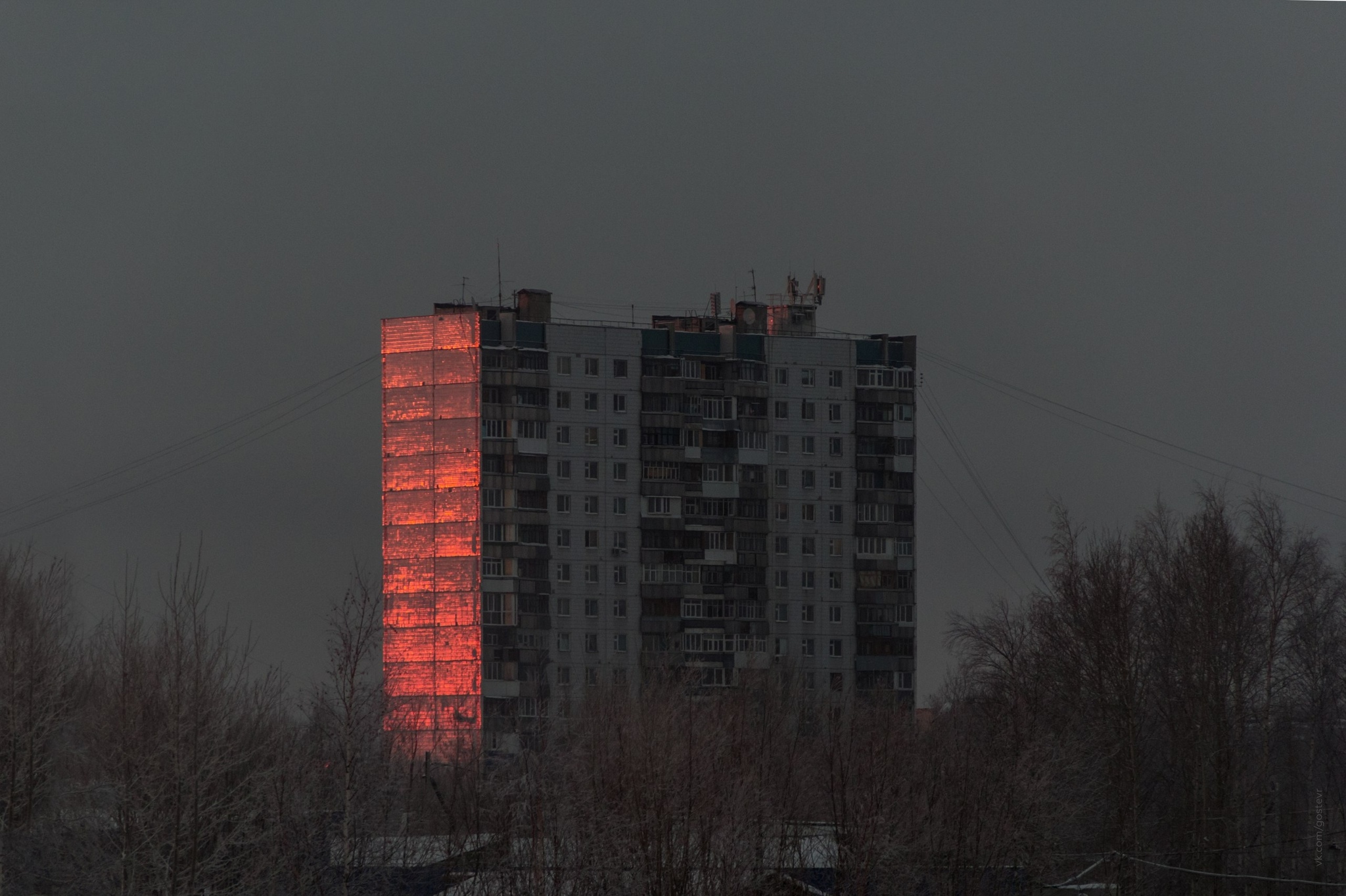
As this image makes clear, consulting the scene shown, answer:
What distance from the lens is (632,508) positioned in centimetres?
7412

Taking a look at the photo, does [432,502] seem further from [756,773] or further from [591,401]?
[756,773]

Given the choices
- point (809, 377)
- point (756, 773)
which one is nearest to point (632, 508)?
point (809, 377)

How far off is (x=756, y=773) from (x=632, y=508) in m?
46.5

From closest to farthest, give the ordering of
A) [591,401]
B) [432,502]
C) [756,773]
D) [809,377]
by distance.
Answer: [756,773] → [432,502] → [591,401] → [809,377]

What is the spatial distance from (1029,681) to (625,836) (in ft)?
77.5

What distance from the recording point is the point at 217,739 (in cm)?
2516

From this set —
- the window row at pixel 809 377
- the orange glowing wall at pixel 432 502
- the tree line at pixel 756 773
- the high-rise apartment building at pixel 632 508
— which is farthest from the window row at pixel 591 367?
the tree line at pixel 756 773

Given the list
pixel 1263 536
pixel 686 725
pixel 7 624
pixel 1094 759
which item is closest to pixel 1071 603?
pixel 1094 759

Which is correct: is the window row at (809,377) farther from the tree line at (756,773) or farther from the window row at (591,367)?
the tree line at (756,773)

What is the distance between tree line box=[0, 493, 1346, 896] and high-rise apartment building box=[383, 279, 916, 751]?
20849 mm

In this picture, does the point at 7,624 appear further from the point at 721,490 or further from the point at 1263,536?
the point at 721,490

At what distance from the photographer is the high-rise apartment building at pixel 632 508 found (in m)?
71.2

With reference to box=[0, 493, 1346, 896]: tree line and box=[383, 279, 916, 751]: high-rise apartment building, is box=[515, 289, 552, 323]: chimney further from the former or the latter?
box=[0, 493, 1346, 896]: tree line

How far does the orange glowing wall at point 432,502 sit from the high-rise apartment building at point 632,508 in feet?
0.26
